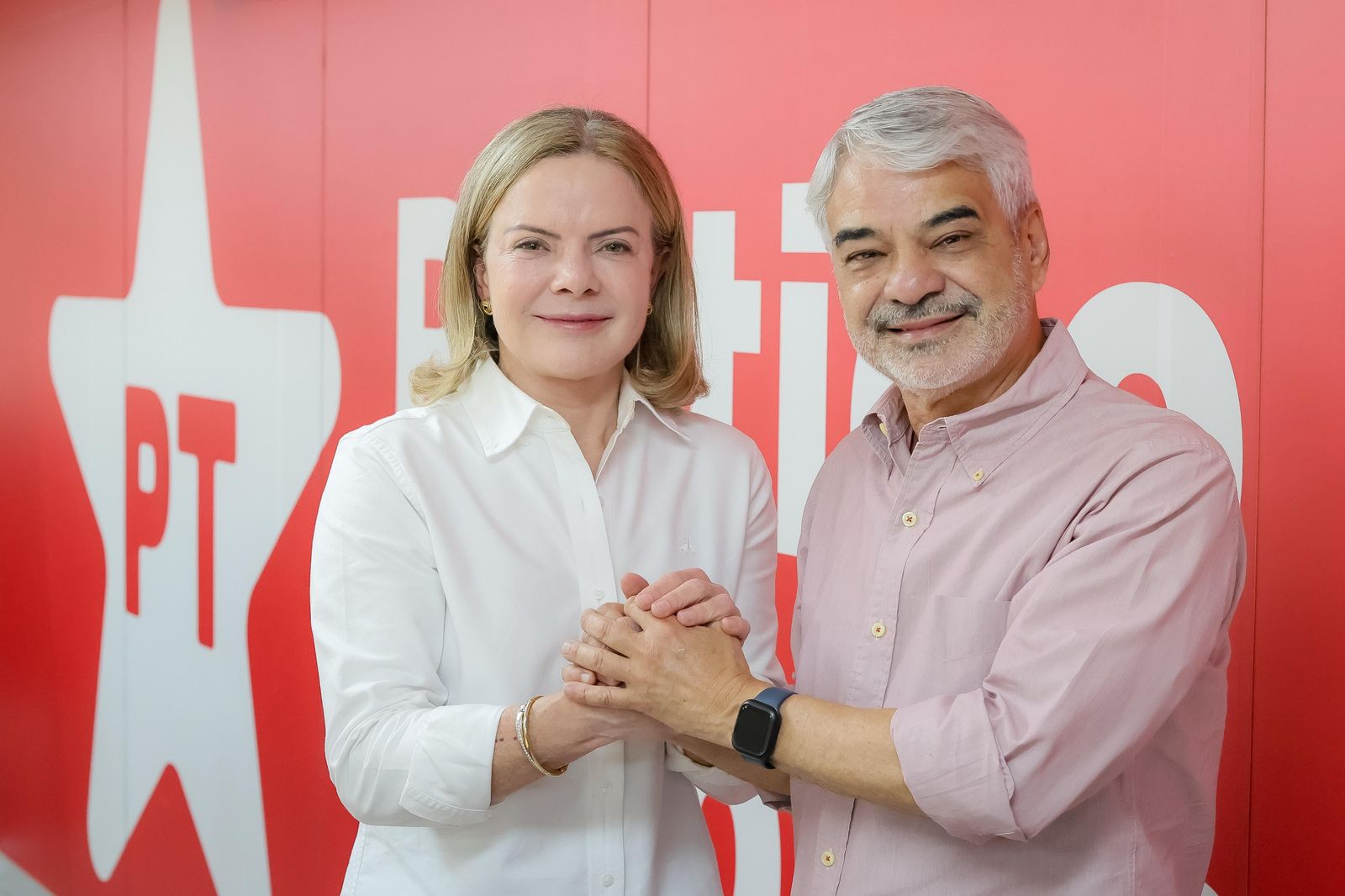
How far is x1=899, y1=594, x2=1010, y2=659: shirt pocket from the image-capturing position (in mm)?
1495

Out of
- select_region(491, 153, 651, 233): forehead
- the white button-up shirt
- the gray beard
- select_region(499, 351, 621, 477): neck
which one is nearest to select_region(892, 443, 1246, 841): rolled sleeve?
the gray beard

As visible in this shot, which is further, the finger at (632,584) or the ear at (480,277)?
the ear at (480,277)

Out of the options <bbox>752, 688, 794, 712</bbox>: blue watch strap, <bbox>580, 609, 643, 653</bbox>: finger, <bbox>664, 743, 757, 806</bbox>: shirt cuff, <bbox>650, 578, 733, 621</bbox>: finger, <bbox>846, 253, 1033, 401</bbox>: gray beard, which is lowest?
<bbox>664, 743, 757, 806</bbox>: shirt cuff

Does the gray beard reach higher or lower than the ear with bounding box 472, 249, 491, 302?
lower

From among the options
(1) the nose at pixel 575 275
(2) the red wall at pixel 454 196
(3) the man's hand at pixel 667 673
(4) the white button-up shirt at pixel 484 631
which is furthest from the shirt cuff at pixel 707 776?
(2) the red wall at pixel 454 196

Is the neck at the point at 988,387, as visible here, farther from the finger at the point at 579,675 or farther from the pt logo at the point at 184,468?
the pt logo at the point at 184,468

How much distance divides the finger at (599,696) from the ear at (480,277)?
609mm

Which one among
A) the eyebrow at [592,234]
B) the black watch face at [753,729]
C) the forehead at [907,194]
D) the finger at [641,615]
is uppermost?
the forehead at [907,194]

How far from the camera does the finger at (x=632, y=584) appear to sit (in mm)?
1667

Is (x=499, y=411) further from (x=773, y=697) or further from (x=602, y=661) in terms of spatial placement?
(x=773, y=697)

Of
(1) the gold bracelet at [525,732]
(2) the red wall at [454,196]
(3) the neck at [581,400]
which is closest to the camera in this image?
(1) the gold bracelet at [525,732]

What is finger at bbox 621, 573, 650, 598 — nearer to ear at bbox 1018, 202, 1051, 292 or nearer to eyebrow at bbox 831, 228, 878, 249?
eyebrow at bbox 831, 228, 878, 249

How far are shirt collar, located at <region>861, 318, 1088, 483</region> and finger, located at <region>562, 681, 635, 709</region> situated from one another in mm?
502

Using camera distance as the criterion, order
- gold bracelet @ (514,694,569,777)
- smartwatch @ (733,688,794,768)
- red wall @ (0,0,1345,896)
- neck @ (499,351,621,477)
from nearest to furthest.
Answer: smartwatch @ (733,688,794,768) → gold bracelet @ (514,694,569,777) → neck @ (499,351,621,477) → red wall @ (0,0,1345,896)
